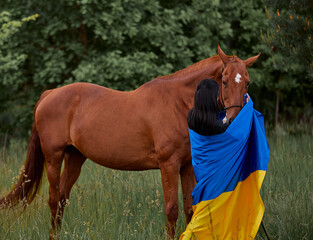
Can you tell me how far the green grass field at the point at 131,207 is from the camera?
394 centimetres

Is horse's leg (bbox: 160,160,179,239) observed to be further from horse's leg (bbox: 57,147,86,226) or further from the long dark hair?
horse's leg (bbox: 57,147,86,226)

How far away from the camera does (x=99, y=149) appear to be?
4.46 metres

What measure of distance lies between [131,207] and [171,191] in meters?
1.15

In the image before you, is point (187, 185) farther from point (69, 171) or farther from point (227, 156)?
point (69, 171)

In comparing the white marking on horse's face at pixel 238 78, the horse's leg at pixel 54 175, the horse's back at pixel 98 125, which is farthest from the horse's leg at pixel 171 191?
the horse's leg at pixel 54 175

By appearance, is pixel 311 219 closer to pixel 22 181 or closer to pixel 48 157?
pixel 48 157

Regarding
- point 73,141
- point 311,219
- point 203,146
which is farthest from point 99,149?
point 311,219

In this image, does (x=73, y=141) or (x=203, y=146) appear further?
(x=73, y=141)

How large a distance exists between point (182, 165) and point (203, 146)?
71cm

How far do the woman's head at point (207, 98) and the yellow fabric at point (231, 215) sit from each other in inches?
→ 31.3

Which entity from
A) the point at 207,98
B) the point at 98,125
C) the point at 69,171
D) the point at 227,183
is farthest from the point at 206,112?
the point at 69,171

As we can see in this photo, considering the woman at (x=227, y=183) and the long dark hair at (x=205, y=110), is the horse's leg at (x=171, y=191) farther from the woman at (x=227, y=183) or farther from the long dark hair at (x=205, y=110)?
the long dark hair at (x=205, y=110)

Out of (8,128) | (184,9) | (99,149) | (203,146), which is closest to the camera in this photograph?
(203,146)

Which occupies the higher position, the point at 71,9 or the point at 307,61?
the point at 71,9
